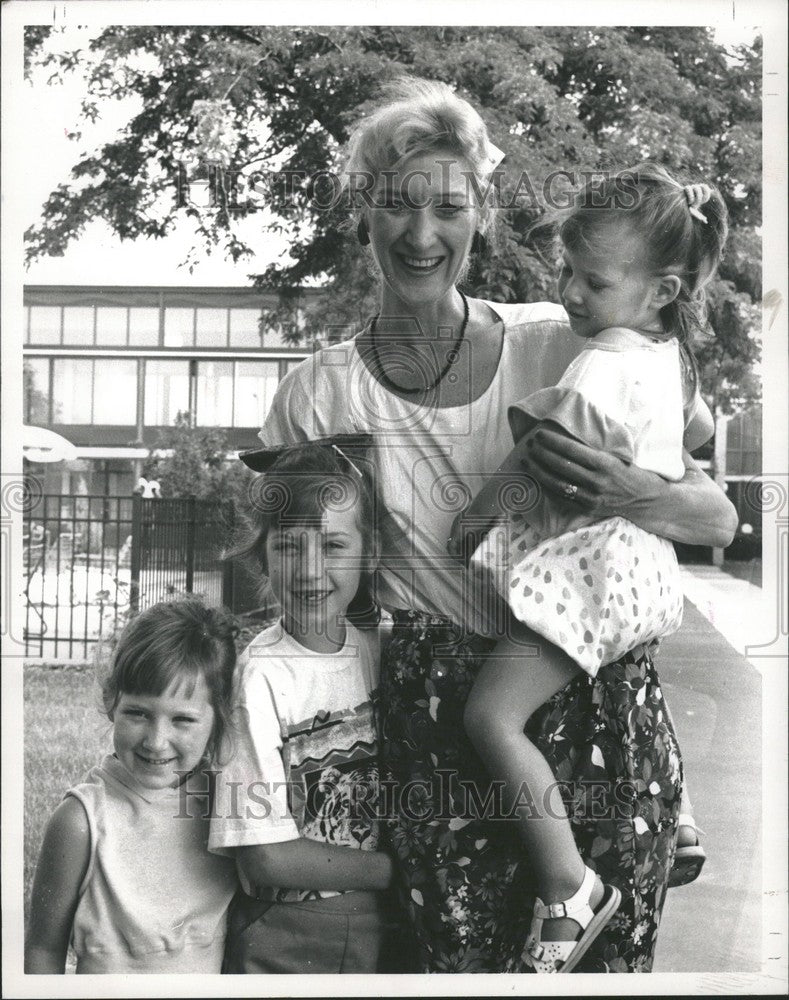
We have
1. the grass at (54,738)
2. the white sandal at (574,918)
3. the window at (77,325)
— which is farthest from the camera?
the window at (77,325)

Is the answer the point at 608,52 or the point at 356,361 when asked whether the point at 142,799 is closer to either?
the point at 356,361

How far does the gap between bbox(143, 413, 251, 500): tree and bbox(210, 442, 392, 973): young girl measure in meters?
0.16

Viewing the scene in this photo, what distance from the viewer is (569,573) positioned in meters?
2.45

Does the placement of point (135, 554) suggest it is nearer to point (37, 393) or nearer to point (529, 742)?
point (37, 393)

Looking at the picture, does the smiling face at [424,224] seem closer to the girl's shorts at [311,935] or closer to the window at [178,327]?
the window at [178,327]

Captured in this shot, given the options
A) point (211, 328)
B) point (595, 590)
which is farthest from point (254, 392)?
point (595, 590)

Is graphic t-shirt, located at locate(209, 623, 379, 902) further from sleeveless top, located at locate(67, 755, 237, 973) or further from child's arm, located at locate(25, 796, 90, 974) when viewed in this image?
child's arm, located at locate(25, 796, 90, 974)

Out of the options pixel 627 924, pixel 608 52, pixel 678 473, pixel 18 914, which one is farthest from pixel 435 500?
pixel 18 914

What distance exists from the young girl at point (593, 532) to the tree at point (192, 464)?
2.25 ft

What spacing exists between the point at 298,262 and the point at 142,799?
132 centimetres

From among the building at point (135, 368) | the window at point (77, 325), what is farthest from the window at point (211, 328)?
the window at point (77, 325)

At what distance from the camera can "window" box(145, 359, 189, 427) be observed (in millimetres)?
2846

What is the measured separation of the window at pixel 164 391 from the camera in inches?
112

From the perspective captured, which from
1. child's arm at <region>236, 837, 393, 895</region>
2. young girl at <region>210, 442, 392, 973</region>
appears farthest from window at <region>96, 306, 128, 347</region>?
child's arm at <region>236, 837, 393, 895</region>
